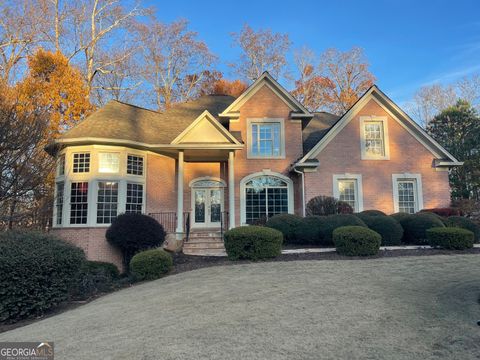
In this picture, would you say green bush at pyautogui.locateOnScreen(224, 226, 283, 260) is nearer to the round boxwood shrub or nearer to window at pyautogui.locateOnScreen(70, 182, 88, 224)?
the round boxwood shrub

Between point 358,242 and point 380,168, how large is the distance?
6.31 metres

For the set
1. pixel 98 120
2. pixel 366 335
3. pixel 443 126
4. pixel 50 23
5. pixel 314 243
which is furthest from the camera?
pixel 443 126

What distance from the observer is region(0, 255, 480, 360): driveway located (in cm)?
444

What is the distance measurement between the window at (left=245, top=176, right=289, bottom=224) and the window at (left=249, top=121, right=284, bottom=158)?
3.94 ft

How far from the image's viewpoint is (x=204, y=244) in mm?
14125

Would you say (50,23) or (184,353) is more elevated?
(50,23)

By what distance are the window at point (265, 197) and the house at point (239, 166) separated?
5 centimetres

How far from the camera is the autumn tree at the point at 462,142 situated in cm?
2528

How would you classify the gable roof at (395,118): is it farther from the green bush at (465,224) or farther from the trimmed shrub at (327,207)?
the green bush at (465,224)

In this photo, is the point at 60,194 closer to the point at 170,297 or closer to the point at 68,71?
the point at 170,297

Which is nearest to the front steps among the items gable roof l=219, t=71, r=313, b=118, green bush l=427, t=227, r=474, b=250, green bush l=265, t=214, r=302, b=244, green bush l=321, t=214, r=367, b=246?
green bush l=265, t=214, r=302, b=244

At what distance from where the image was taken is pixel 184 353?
4406 millimetres

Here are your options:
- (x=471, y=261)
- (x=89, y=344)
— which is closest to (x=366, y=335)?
(x=89, y=344)

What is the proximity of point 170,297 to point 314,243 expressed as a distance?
272 inches
